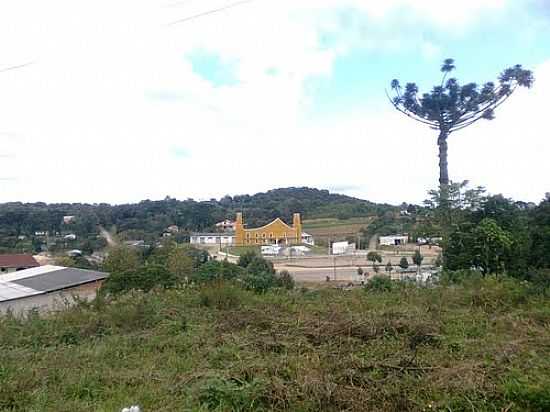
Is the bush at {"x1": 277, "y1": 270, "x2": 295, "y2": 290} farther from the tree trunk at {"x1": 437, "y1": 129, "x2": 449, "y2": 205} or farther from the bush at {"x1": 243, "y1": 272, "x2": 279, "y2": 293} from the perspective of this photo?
the tree trunk at {"x1": 437, "y1": 129, "x2": 449, "y2": 205}

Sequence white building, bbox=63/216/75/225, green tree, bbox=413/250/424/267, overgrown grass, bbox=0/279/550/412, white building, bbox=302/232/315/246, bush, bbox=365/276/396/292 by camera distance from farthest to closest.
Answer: white building, bbox=63/216/75/225
white building, bbox=302/232/315/246
green tree, bbox=413/250/424/267
bush, bbox=365/276/396/292
overgrown grass, bbox=0/279/550/412

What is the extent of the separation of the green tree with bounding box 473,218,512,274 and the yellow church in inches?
378

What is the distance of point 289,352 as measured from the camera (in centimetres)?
476

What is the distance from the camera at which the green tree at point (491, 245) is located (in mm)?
9805

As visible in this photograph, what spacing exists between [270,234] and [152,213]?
9.47 meters

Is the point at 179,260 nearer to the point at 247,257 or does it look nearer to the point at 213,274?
the point at 247,257

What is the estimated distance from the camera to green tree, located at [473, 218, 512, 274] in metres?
9.80

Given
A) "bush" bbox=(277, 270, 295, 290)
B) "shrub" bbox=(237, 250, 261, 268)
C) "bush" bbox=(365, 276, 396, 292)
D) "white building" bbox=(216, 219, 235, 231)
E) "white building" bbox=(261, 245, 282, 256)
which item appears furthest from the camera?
"white building" bbox=(216, 219, 235, 231)

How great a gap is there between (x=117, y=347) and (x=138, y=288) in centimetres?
446

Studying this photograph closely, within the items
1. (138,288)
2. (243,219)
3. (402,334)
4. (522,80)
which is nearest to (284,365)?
(402,334)

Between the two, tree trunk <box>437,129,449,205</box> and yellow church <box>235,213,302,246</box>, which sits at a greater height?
tree trunk <box>437,129,449,205</box>

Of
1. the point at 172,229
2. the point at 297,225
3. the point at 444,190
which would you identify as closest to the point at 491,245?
the point at 444,190

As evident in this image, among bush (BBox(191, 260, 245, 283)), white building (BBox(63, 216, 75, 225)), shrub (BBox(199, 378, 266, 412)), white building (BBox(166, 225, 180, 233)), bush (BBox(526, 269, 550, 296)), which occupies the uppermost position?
white building (BBox(63, 216, 75, 225))

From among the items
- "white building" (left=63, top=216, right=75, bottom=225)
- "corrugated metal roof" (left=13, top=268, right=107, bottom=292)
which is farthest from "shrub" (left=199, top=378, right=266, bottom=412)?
"white building" (left=63, top=216, right=75, bottom=225)
